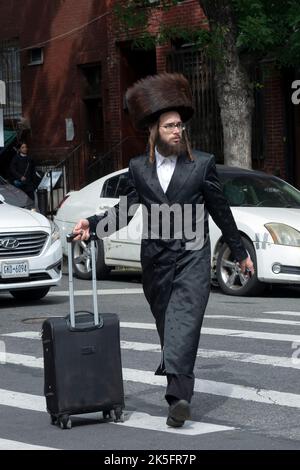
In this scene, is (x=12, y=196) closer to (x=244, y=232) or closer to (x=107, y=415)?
(x=244, y=232)

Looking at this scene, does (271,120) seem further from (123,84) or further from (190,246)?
(190,246)

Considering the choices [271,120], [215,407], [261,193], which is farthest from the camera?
[271,120]

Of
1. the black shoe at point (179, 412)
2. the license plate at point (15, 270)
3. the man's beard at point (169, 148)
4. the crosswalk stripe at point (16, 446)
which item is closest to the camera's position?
the crosswalk stripe at point (16, 446)

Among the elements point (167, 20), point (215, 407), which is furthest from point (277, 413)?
point (167, 20)

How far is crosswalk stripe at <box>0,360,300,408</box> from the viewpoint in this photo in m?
8.03

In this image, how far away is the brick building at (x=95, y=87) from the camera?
22953 mm

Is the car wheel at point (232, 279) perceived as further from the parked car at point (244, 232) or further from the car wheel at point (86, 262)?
the car wheel at point (86, 262)

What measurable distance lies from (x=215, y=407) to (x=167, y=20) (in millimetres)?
17527

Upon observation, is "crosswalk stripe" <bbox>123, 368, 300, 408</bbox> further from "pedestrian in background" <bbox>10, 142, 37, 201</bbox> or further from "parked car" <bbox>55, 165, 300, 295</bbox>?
"pedestrian in background" <bbox>10, 142, 37, 201</bbox>

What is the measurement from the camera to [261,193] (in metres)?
15.1

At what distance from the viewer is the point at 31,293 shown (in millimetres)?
14398

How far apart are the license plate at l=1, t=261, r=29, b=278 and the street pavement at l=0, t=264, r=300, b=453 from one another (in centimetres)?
39

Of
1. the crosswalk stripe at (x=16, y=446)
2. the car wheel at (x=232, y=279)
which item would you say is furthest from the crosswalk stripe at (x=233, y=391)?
the car wheel at (x=232, y=279)

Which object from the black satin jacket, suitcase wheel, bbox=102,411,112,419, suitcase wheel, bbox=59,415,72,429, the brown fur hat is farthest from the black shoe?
the brown fur hat
